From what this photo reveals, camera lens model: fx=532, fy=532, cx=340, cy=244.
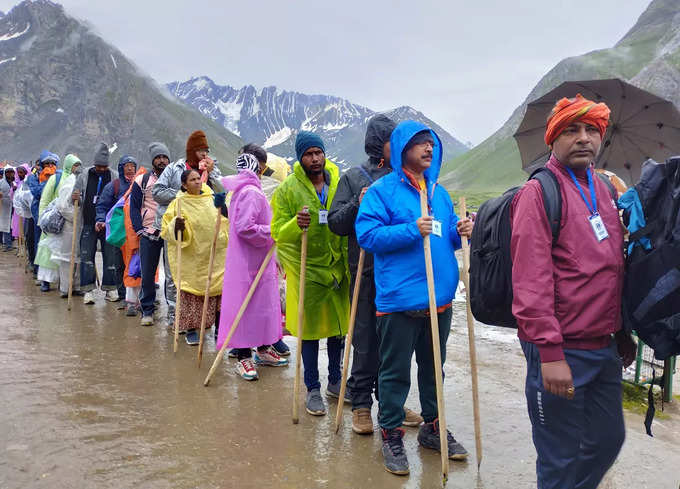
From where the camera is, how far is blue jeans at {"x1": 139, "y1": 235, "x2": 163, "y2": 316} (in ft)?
22.7

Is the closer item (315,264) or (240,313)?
(315,264)

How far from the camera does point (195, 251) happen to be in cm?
620

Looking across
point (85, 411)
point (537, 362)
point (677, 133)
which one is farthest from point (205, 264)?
point (677, 133)

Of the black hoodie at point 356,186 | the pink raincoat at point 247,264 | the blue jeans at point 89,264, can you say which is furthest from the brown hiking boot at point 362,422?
the blue jeans at point 89,264

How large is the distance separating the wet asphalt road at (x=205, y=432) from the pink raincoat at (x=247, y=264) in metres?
0.45

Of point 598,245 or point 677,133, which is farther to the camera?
point 677,133

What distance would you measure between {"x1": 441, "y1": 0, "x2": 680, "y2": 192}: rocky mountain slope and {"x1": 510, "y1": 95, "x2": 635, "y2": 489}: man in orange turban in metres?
118

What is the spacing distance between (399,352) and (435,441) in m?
0.79

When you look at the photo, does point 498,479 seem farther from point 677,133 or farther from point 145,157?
point 145,157

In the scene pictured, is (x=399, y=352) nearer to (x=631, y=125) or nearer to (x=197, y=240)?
(x=197, y=240)

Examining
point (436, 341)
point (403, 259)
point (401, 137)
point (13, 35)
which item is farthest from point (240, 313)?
point (13, 35)

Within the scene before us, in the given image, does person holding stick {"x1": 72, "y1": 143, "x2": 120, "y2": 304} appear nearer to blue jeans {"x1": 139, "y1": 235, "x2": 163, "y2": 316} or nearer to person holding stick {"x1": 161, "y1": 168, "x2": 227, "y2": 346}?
blue jeans {"x1": 139, "y1": 235, "x2": 163, "y2": 316}

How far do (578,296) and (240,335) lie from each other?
352 centimetres

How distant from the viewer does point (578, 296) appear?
7.54 feet
